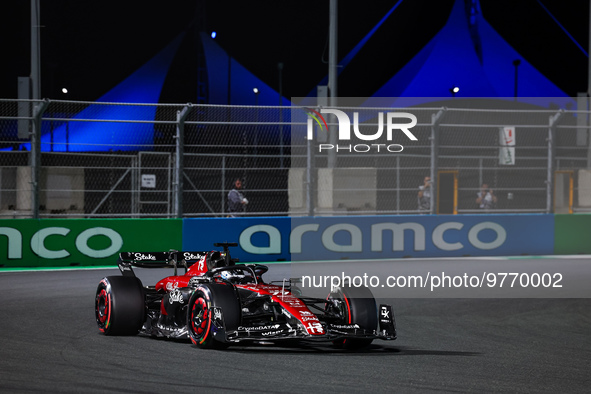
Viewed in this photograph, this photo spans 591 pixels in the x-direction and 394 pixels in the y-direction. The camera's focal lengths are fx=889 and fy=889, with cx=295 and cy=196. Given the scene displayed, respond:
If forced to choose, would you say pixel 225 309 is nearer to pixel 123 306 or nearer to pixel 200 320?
pixel 200 320

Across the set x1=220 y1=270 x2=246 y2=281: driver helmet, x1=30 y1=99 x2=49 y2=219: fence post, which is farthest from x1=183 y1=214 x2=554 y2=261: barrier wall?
x1=220 y1=270 x2=246 y2=281: driver helmet

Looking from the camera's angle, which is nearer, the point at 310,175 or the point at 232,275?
the point at 232,275

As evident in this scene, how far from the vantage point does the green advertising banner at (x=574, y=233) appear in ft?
62.2

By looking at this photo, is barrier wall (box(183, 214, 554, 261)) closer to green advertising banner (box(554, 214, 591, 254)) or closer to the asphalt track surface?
green advertising banner (box(554, 214, 591, 254))

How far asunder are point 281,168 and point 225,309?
10.1 meters

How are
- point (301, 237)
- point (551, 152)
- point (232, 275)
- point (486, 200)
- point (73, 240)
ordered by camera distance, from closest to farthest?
point (232, 275)
point (73, 240)
point (301, 237)
point (551, 152)
point (486, 200)

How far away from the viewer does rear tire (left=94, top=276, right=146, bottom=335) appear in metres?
8.84

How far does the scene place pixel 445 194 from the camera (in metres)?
27.0

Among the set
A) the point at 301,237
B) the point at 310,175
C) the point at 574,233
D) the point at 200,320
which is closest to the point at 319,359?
the point at 200,320

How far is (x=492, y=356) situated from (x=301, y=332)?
1807 millimetres

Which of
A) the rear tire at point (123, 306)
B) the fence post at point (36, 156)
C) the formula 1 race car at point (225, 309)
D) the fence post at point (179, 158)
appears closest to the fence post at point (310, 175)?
the fence post at point (179, 158)

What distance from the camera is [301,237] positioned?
56.8 ft

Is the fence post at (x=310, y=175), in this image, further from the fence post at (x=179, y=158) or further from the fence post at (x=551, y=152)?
the fence post at (x=551, y=152)

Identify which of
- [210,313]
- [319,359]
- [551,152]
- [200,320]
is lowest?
[319,359]
